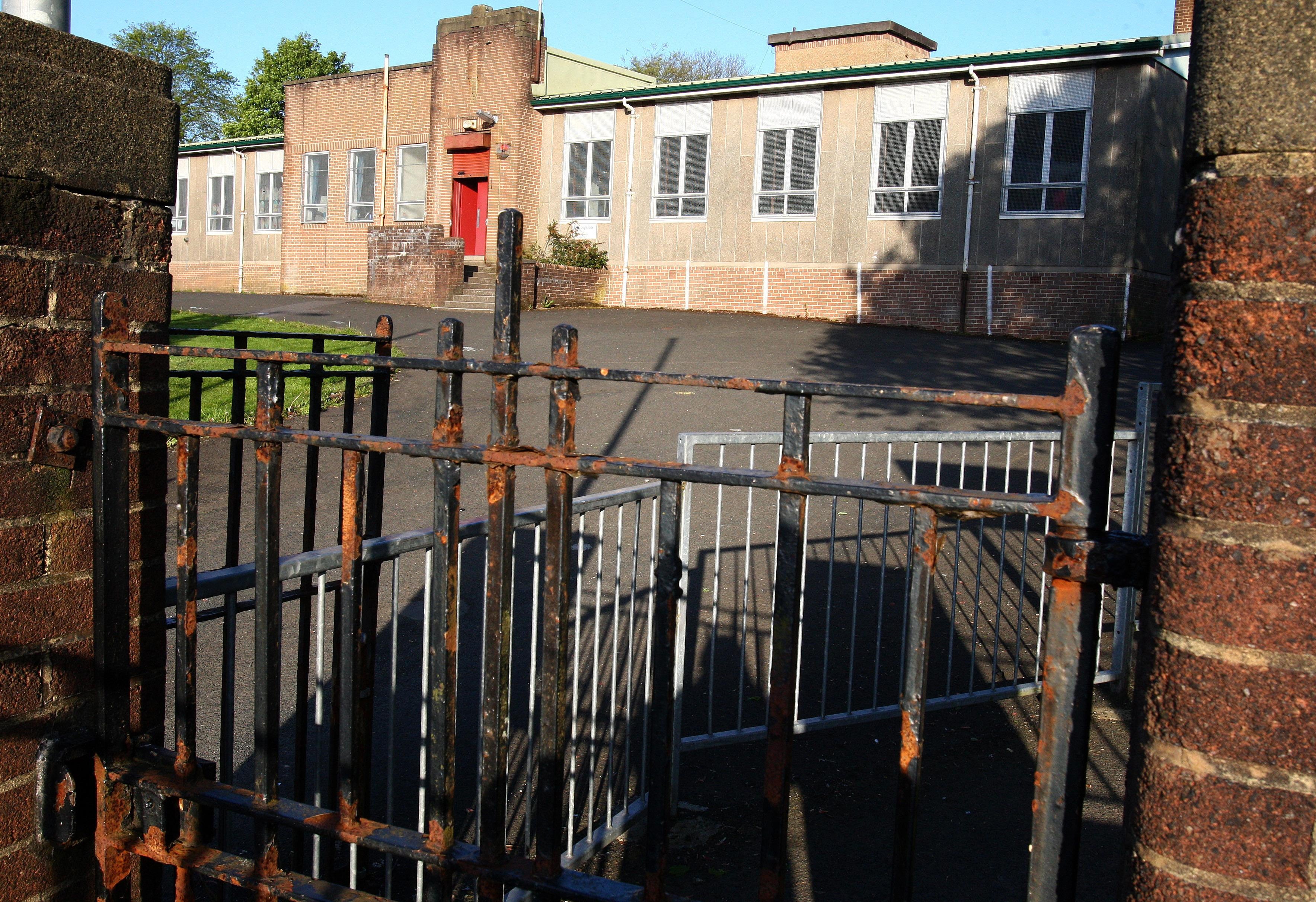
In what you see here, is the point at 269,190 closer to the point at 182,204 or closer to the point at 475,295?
the point at 182,204

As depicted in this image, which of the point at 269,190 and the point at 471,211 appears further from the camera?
the point at 269,190

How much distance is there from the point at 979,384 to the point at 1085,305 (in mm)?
6801

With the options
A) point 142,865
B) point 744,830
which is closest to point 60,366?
point 142,865

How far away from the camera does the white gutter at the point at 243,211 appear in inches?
1351

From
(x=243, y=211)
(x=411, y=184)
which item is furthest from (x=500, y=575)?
(x=243, y=211)

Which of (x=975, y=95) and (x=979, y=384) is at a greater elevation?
(x=975, y=95)

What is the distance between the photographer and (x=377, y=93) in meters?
30.2

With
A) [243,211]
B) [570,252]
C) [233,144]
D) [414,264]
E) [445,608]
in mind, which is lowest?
[445,608]

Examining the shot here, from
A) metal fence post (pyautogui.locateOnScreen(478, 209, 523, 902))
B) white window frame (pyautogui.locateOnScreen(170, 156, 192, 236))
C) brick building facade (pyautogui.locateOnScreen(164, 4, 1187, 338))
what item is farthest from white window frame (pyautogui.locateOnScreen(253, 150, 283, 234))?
metal fence post (pyautogui.locateOnScreen(478, 209, 523, 902))

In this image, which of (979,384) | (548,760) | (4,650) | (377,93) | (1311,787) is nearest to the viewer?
(1311,787)

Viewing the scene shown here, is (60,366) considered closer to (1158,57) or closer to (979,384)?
(979,384)

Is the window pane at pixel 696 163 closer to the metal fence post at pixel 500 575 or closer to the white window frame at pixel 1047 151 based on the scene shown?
the white window frame at pixel 1047 151

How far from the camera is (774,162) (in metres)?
23.6

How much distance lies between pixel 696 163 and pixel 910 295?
6.09 metres
